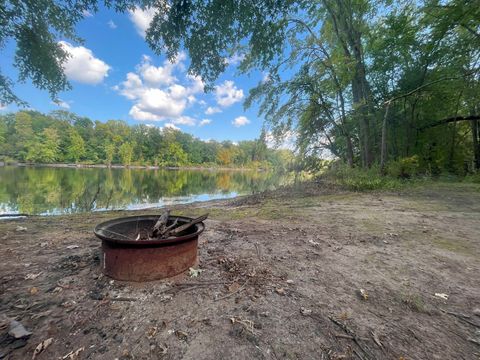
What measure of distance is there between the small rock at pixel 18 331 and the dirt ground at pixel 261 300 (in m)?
0.03

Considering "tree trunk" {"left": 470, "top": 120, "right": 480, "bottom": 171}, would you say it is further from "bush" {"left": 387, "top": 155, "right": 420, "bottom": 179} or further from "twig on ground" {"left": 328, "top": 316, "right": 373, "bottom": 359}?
"twig on ground" {"left": 328, "top": 316, "right": 373, "bottom": 359}

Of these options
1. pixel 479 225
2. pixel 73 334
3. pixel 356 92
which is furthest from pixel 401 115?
pixel 73 334

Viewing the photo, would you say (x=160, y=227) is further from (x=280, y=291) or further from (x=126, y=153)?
(x=126, y=153)

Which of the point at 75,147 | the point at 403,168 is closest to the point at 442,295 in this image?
the point at 403,168

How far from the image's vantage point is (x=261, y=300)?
165 centimetres

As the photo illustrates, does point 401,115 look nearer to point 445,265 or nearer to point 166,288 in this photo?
point 445,265

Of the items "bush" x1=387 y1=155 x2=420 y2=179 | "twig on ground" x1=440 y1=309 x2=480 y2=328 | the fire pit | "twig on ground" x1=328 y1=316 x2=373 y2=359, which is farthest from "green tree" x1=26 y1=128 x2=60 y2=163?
"twig on ground" x1=440 y1=309 x2=480 y2=328

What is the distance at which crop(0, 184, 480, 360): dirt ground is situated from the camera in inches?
48.6

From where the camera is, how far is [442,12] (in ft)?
22.0

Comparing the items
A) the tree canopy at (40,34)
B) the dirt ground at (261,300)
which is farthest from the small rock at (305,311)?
the tree canopy at (40,34)

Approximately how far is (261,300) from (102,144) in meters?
62.2

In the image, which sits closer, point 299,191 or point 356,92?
point 299,191

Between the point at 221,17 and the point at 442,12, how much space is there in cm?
814

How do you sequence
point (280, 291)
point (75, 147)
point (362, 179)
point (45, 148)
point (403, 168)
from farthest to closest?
1. point (75, 147)
2. point (45, 148)
3. point (403, 168)
4. point (362, 179)
5. point (280, 291)
